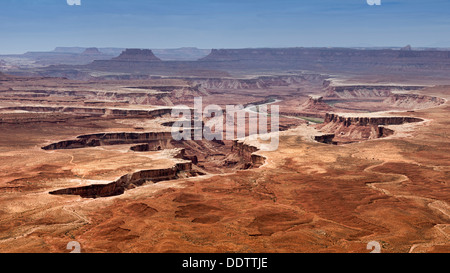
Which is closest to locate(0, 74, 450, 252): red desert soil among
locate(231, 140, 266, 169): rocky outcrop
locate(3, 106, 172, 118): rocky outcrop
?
locate(231, 140, 266, 169): rocky outcrop

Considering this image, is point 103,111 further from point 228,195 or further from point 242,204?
point 242,204

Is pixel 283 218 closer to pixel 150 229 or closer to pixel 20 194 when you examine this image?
pixel 150 229

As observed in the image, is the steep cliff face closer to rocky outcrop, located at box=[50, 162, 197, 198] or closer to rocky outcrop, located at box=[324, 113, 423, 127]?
rocky outcrop, located at box=[324, 113, 423, 127]

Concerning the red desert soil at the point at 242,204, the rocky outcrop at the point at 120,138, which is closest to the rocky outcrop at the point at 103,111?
the rocky outcrop at the point at 120,138

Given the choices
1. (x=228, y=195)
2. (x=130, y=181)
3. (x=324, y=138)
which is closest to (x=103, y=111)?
(x=324, y=138)

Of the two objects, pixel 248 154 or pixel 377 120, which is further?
pixel 377 120
